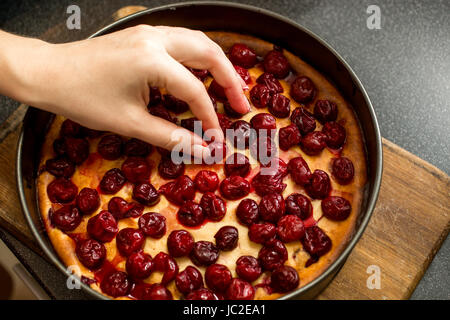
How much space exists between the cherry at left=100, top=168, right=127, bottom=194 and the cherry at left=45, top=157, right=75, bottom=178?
19cm

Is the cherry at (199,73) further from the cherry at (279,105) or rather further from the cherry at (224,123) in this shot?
the cherry at (279,105)

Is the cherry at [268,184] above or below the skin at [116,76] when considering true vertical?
below

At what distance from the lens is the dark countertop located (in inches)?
113

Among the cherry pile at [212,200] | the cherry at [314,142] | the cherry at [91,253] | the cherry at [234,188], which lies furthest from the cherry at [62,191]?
the cherry at [314,142]

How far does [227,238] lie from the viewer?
2111mm

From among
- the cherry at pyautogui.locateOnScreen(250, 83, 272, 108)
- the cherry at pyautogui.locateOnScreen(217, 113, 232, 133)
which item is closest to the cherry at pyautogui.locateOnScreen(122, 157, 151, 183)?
the cherry at pyautogui.locateOnScreen(217, 113, 232, 133)

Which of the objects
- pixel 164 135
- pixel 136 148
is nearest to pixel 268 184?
pixel 164 135

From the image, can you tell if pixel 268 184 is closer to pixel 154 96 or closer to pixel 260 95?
pixel 260 95

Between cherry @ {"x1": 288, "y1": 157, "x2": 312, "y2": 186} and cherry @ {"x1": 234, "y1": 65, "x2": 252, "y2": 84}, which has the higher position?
cherry @ {"x1": 234, "y1": 65, "x2": 252, "y2": 84}

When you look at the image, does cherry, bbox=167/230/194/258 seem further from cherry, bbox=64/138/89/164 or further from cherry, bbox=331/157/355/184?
cherry, bbox=331/157/355/184

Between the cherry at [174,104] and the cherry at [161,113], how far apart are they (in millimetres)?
31

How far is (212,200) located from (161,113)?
22.1 inches

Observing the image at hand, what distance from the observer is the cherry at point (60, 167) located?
2.31 m
